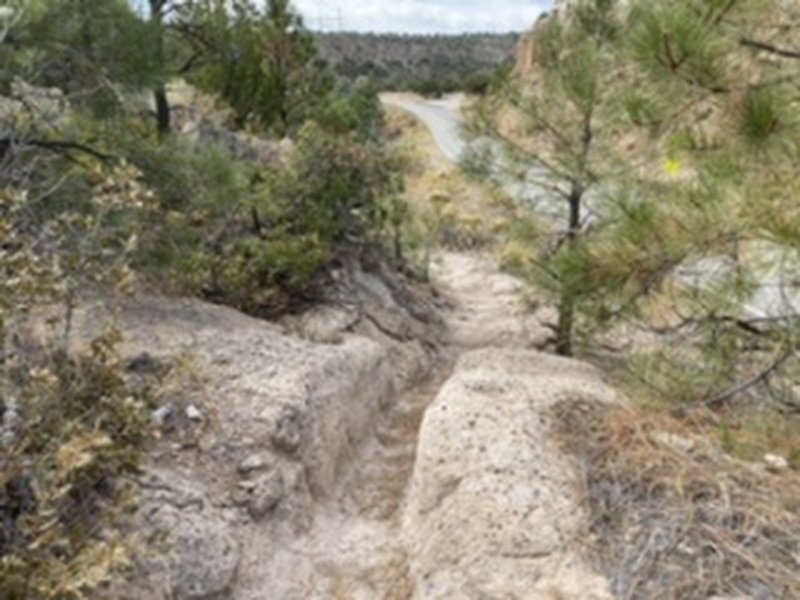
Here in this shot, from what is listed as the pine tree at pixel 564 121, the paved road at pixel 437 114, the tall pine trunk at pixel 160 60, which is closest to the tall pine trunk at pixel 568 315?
the pine tree at pixel 564 121

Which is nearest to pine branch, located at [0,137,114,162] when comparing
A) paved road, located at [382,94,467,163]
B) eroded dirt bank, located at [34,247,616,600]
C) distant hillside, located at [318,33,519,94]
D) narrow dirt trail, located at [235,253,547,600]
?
eroded dirt bank, located at [34,247,616,600]

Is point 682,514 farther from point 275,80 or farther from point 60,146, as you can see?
point 275,80

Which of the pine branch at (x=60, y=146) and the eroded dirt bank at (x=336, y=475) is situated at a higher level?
the pine branch at (x=60, y=146)

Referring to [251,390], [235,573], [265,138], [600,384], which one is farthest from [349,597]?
[265,138]

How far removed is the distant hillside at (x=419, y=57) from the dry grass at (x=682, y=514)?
38.4 metres

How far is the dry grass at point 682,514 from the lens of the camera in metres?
3.19

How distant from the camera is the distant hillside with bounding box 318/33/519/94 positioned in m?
45.1

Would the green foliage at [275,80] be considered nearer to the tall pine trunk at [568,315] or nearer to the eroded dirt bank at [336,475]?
the tall pine trunk at [568,315]

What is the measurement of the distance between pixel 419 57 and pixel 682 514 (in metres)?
57.0

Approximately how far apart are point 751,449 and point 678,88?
1760 millimetres

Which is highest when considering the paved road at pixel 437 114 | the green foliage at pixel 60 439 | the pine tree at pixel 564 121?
the pine tree at pixel 564 121

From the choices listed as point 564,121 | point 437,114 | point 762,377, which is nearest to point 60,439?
point 762,377

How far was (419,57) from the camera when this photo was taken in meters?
57.7

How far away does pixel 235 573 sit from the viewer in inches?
147
